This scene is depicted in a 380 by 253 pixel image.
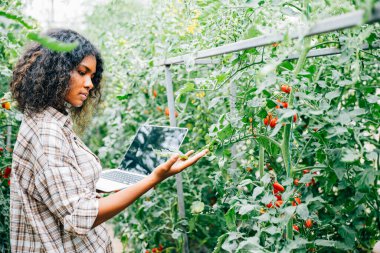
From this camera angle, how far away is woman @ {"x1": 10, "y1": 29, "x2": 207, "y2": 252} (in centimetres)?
124

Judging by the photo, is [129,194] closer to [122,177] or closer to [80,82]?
[80,82]

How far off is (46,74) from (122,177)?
63 cm

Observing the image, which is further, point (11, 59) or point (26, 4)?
point (11, 59)

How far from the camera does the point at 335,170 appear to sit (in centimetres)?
115

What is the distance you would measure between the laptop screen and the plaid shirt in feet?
1.48

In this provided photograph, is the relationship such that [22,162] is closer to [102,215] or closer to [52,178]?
[52,178]

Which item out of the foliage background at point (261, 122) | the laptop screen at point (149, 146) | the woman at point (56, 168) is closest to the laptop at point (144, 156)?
the laptop screen at point (149, 146)

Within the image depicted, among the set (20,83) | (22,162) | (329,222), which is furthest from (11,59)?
(329,222)

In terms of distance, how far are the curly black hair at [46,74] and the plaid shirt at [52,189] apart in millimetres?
48

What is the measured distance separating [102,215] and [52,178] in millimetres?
192

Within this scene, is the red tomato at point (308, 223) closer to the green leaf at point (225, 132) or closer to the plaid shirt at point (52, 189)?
the green leaf at point (225, 132)

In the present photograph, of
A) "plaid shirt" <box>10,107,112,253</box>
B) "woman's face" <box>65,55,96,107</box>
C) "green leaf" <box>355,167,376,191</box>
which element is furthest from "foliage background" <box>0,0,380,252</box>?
"plaid shirt" <box>10,107,112,253</box>

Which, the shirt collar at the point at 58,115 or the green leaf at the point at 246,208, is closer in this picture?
the green leaf at the point at 246,208

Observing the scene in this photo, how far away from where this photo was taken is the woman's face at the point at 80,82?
1.49 meters
